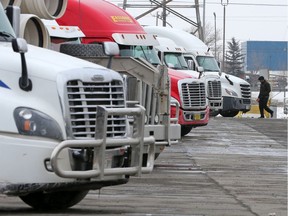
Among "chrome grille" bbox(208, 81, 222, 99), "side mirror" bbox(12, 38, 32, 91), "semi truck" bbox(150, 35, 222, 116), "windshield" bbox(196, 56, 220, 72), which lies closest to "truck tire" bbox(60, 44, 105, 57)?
"side mirror" bbox(12, 38, 32, 91)

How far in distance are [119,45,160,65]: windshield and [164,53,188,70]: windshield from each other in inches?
283

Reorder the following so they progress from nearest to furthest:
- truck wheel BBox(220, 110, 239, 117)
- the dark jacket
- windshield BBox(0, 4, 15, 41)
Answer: windshield BBox(0, 4, 15, 41) < truck wheel BBox(220, 110, 239, 117) < the dark jacket

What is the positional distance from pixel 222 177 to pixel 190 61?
1622cm

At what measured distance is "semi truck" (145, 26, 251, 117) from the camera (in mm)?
35147

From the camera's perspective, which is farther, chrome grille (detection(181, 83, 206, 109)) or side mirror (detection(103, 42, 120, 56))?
chrome grille (detection(181, 83, 206, 109))

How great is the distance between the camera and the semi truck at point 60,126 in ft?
31.6

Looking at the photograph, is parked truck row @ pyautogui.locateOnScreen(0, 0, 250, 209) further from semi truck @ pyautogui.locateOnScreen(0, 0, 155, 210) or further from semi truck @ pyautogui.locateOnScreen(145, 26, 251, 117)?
semi truck @ pyautogui.locateOnScreen(145, 26, 251, 117)

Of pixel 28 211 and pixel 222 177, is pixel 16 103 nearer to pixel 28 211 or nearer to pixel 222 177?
pixel 28 211

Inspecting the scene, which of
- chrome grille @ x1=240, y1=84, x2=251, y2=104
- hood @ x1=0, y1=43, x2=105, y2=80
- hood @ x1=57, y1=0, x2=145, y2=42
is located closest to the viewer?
hood @ x1=0, y1=43, x2=105, y2=80

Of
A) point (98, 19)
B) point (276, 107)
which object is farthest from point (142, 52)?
point (276, 107)

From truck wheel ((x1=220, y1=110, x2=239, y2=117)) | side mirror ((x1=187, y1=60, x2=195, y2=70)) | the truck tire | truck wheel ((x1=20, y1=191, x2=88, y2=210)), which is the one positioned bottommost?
truck wheel ((x1=220, y1=110, x2=239, y2=117))

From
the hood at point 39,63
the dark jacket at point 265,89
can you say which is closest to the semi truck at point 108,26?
the hood at point 39,63

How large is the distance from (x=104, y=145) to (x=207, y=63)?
28067mm

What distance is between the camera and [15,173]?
9.66m
